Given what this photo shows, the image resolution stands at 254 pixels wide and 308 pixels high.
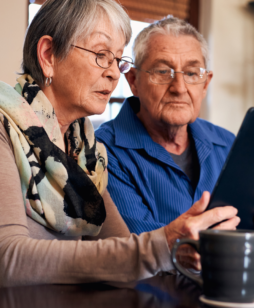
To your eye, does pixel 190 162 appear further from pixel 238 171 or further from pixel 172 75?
pixel 238 171

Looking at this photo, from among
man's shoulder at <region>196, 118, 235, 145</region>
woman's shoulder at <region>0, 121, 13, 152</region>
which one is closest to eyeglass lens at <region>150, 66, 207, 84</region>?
man's shoulder at <region>196, 118, 235, 145</region>

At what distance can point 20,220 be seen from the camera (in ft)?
2.86

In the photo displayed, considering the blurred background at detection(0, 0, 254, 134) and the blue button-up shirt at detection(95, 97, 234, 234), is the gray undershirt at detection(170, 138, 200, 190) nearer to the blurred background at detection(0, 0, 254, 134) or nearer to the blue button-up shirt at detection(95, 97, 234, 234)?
the blue button-up shirt at detection(95, 97, 234, 234)

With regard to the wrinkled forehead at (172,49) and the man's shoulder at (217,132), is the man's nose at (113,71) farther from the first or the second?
the man's shoulder at (217,132)

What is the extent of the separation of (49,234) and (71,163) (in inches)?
8.6

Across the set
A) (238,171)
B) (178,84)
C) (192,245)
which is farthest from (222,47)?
(192,245)

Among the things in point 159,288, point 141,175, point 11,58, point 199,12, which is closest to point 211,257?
point 159,288

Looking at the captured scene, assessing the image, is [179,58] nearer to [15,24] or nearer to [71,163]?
[71,163]

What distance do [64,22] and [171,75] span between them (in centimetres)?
61

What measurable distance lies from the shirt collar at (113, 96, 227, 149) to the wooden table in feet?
2.86

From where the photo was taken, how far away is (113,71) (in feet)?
4.05

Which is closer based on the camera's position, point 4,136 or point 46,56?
point 4,136

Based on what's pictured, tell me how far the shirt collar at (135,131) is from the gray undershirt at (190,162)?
0.07 m

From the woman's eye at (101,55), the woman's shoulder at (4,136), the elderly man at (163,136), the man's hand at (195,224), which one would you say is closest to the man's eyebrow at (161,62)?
the elderly man at (163,136)
